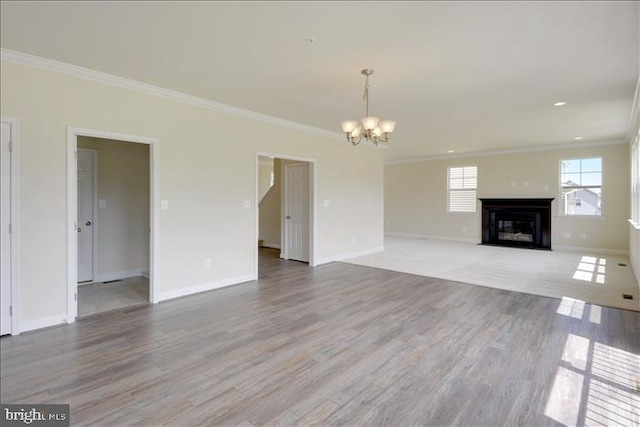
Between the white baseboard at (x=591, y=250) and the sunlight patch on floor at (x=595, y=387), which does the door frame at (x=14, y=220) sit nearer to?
the sunlight patch on floor at (x=595, y=387)

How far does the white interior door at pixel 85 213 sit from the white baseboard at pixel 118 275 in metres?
0.11

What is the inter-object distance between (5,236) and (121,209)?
7.84 ft

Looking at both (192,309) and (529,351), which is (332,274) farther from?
(529,351)

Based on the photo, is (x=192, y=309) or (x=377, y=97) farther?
(x=377, y=97)

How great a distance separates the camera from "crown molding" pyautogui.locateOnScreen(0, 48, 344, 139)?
3117 millimetres

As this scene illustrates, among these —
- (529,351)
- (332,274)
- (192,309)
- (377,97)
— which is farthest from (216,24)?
(332,274)

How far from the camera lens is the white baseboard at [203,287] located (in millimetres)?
4238

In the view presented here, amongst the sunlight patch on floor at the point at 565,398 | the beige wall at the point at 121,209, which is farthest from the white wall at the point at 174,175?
the sunlight patch on floor at the point at 565,398

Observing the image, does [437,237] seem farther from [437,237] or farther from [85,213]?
[85,213]

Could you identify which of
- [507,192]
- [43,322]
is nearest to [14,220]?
[43,322]

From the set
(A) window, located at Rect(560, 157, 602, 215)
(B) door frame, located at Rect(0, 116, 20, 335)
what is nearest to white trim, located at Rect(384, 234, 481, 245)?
(A) window, located at Rect(560, 157, 602, 215)

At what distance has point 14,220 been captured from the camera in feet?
10.2

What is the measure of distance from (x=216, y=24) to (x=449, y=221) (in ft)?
30.0

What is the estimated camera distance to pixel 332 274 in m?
A: 5.69
